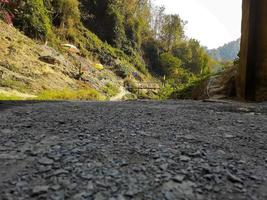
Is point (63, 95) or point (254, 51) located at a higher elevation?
point (254, 51)

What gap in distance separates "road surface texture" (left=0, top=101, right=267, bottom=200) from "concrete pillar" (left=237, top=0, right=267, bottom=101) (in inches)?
134

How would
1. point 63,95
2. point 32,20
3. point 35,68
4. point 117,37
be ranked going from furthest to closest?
1. point 117,37
2. point 32,20
3. point 35,68
4. point 63,95

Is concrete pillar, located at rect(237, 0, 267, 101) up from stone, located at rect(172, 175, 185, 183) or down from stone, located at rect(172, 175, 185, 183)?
up

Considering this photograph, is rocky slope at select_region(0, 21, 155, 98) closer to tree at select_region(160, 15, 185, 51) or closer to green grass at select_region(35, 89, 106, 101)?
green grass at select_region(35, 89, 106, 101)

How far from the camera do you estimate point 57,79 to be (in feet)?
54.2

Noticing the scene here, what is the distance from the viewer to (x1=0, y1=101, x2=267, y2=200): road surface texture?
2.17m

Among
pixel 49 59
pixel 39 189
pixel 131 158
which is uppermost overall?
pixel 49 59

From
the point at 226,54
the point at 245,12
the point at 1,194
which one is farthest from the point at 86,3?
the point at 226,54

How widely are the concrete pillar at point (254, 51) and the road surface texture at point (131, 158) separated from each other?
3.41 m

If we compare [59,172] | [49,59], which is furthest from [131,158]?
[49,59]

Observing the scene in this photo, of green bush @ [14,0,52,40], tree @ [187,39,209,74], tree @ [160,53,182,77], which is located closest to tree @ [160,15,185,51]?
tree @ [187,39,209,74]

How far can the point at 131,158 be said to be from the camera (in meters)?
2.71

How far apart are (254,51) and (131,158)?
19.0ft

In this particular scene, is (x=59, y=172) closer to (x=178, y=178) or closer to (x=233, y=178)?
(x=178, y=178)
